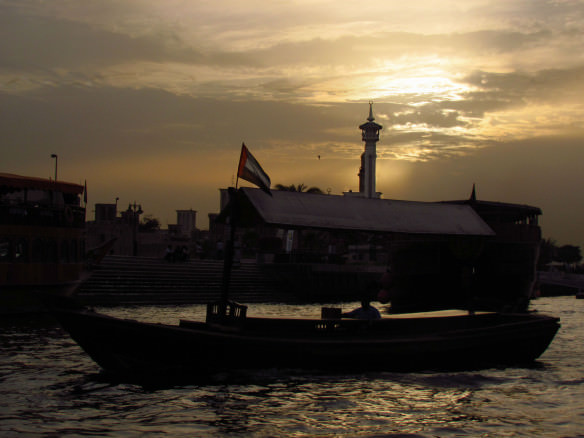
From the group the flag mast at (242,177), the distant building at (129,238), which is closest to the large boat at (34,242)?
the flag mast at (242,177)

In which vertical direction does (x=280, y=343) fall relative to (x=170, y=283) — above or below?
above

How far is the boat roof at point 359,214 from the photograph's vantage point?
12102 millimetres

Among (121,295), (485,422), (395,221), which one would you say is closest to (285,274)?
(121,295)

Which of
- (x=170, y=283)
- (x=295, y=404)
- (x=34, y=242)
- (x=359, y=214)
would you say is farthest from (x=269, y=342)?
(x=170, y=283)

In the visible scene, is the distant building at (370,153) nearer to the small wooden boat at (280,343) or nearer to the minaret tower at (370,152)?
the minaret tower at (370,152)

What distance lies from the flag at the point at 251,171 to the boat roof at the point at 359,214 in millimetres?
384

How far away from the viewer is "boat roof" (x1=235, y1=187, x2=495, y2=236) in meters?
12.1

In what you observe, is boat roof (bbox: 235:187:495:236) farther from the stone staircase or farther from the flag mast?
the stone staircase

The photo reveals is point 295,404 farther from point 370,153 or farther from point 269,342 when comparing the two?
point 370,153

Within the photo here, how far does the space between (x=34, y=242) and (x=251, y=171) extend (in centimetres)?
1600

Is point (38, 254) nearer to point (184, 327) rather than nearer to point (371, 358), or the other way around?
point (184, 327)

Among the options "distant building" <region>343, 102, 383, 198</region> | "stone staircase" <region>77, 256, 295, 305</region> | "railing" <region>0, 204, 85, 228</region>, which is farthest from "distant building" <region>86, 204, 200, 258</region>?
"distant building" <region>343, 102, 383, 198</region>

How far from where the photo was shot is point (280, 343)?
11484 millimetres

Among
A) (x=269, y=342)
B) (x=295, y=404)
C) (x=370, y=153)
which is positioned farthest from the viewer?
(x=370, y=153)
